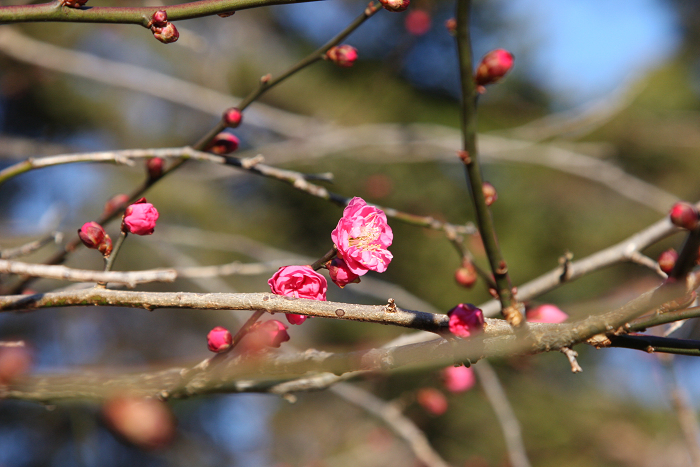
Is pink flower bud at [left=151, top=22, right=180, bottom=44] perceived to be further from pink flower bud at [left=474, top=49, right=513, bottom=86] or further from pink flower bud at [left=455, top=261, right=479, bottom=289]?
pink flower bud at [left=455, top=261, right=479, bottom=289]

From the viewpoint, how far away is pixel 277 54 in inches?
282

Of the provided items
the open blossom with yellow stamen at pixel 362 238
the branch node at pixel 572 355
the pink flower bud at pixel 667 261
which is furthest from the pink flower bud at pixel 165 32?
the pink flower bud at pixel 667 261

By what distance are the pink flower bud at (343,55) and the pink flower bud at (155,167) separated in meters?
0.45

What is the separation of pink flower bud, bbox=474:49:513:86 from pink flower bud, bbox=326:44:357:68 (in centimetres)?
50

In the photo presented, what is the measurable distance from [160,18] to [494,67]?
0.51m

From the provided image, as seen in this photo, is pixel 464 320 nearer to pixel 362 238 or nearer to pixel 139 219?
pixel 362 238

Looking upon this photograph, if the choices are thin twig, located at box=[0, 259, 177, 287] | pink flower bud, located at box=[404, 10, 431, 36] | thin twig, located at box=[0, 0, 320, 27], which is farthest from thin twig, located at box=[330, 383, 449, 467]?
pink flower bud, located at box=[404, 10, 431, 36]

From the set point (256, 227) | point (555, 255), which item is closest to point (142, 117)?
point (256, 227)

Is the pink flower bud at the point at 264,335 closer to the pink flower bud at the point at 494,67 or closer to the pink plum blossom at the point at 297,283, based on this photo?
the pink plum blossom at the point at 297,283

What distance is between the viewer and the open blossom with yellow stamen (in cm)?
79

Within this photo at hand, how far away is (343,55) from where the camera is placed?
3.55 feet

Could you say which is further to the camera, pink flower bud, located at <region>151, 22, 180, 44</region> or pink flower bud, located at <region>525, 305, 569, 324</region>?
pink flower bud, located at <region>525, 305, 569, 324</region>

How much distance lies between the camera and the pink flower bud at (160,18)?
729mm

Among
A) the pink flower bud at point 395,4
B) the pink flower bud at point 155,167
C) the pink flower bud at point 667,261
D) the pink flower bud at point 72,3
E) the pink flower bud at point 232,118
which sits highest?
the pink flower bud at point 395,4
